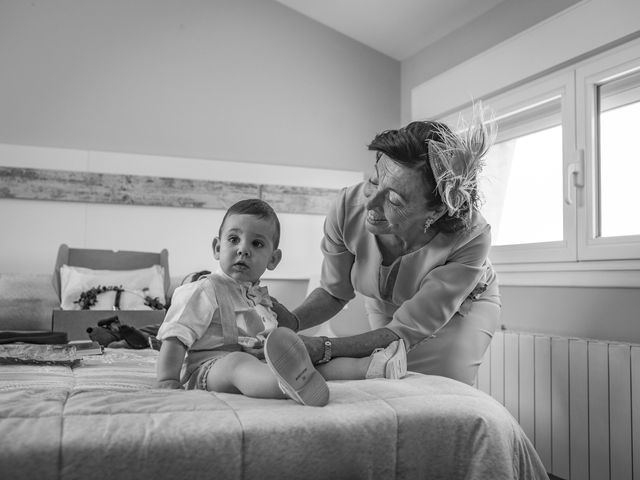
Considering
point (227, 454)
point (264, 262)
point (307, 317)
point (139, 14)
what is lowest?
point (227, 454)

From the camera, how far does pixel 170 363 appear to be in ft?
4.70

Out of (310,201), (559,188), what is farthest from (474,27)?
(310,201)

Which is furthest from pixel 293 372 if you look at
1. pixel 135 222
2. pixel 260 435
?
pixel 135 222

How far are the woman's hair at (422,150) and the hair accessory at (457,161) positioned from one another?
11 mm

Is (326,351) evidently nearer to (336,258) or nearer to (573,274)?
(336,258)

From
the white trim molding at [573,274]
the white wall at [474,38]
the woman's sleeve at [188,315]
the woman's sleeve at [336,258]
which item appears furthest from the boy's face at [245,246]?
the white wall at [474,38]

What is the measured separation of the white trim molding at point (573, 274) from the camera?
8.65 ft

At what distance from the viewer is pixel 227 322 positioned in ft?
5.06

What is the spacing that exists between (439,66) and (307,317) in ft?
9.45

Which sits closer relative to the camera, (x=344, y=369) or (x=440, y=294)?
(x=344, y=369)

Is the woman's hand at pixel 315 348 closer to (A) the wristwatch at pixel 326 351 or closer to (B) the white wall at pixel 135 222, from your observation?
(A) the wristwatch at pixel 326 351

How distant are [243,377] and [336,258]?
826 mm

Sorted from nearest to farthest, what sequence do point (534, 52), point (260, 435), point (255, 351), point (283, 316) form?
point (260, 435) → point (255, 351) → point (283, 316) → point (534, 52)

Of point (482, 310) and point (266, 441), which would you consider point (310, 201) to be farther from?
point (266, 441)
